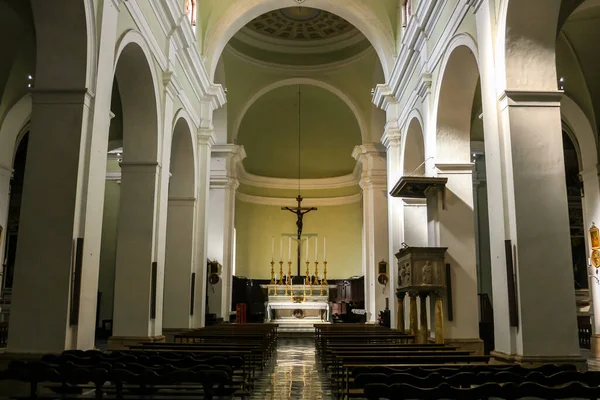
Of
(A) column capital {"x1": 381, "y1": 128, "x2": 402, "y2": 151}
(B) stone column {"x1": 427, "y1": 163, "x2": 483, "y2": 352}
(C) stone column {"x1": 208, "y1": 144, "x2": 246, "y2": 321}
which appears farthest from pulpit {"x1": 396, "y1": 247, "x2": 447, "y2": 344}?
(C) stone column {"x1": 208, "y1": 144, "x2": 246, "y2": 321}

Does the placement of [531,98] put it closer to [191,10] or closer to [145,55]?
[145,55]

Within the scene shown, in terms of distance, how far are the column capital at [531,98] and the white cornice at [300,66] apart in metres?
12.5

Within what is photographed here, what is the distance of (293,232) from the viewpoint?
75.2 feet

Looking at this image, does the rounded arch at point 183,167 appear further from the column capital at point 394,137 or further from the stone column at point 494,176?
the stone column at point 494,176

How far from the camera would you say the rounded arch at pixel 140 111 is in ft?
31.5

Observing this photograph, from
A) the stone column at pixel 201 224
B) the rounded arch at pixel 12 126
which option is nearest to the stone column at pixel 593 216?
the stone column at pixel 201 224

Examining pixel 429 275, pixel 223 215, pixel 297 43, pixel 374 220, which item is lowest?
pixel 429 275

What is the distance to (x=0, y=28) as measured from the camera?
31.2ft

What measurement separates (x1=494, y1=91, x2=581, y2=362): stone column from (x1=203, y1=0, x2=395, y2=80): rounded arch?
25.7ft

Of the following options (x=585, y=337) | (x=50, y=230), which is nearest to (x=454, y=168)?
(x=585, y=337)

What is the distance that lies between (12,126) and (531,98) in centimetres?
1022

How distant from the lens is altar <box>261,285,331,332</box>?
57.2 feet

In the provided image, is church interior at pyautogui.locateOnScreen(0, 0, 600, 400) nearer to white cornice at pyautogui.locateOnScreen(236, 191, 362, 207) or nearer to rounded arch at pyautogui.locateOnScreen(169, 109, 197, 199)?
rounded arch at pyautogui.locateOnScreen(169, 109, 197, 199)

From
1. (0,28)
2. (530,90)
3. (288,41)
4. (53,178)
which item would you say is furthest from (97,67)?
(288,41)
